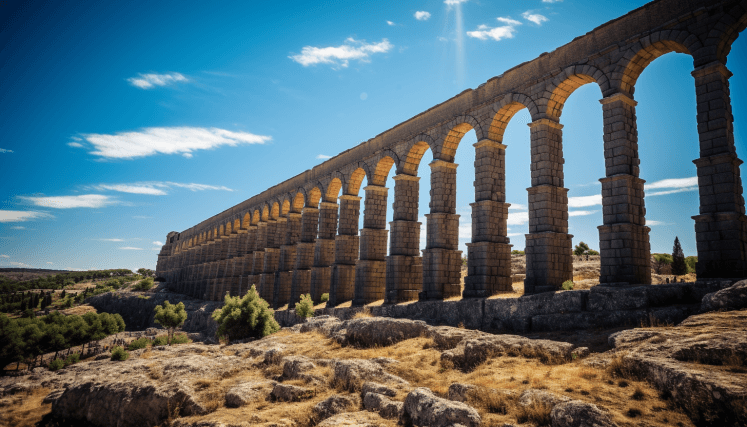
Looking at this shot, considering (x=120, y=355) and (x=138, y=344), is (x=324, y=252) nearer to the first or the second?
(x=120, y=355)

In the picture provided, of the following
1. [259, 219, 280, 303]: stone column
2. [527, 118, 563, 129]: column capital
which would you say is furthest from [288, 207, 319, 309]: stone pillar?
[527, 118, 563, 129]: column capital

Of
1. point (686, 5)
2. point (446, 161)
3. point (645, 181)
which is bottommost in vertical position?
point (645, 181)

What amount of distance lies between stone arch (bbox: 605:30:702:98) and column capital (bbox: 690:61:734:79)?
0.65 meters

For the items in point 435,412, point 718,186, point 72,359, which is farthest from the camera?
point 72,359

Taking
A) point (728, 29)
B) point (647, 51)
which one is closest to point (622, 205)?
point (647, 51)

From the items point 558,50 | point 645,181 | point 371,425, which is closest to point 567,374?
point 371,425

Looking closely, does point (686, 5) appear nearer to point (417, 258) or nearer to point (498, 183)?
point (498, 183)

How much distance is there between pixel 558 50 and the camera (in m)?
14.7

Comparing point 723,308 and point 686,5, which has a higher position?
point 686,5

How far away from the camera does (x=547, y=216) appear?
1409 cm

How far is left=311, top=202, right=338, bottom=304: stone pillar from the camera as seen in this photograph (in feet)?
84.7

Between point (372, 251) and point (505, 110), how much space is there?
31.2ft

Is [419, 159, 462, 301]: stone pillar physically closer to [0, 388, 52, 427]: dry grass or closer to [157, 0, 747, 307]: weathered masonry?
[157, 0, 747, 307]: weathered masonry

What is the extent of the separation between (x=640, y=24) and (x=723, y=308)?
847 cm
